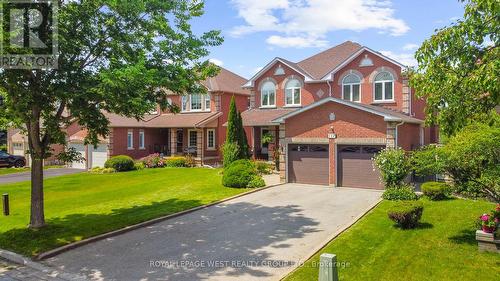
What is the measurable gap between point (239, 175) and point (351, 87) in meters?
11.4

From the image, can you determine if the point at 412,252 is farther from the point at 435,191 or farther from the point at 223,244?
the point at 435,191

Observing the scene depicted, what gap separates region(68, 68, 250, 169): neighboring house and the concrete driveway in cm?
1688

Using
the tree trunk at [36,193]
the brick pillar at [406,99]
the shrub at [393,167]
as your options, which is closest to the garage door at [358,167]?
the shrub at [393,167]

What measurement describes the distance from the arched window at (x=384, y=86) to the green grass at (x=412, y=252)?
42.7 feet

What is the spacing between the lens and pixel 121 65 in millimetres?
11398

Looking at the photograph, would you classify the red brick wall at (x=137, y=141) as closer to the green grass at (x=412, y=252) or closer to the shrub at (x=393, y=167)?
the shrub at (x=393, y=167)

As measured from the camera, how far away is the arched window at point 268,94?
2998 cm

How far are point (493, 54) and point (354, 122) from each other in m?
11.9

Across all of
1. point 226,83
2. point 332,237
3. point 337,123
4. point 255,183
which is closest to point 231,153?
point 255,183

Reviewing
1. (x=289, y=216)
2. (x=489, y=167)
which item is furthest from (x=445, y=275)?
(x=289, y=216)

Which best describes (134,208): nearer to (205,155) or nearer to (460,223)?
(460,223)

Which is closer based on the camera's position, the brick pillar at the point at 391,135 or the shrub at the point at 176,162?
the brick pillar at the point at 391,135

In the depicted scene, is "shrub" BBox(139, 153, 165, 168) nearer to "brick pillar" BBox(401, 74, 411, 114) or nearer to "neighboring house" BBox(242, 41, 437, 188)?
"neighboring house" BBox(242, 41, 437, 188)

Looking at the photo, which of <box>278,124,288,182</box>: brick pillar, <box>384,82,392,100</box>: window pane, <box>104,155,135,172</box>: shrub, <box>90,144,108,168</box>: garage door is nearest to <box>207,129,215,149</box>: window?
<box>104,155,135,172</box>: shrub
